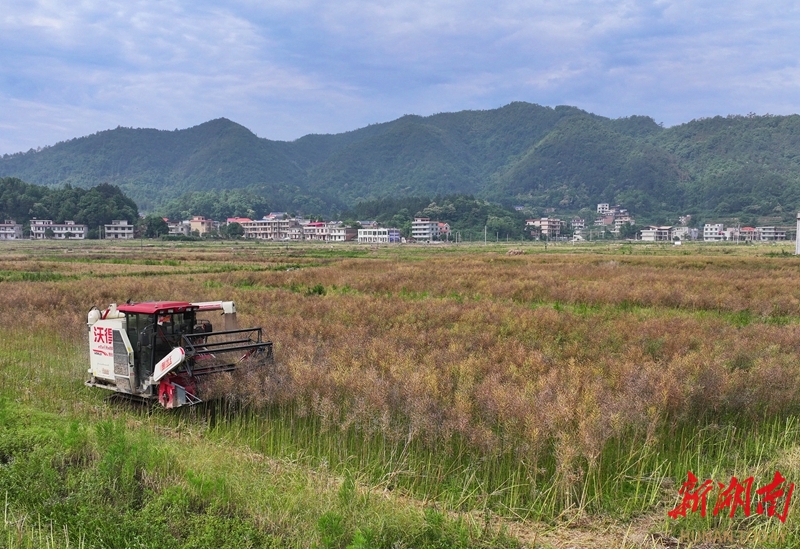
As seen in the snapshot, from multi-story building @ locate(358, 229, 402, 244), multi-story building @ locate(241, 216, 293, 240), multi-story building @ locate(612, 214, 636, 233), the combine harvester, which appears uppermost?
multi-story building @ locate(612, 214, 636, 233)

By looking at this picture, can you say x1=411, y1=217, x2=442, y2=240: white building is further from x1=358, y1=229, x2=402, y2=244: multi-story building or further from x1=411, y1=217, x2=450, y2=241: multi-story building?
x1=358, y1=229, x2=402, y2=244: multi-story building

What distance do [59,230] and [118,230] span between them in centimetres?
1047

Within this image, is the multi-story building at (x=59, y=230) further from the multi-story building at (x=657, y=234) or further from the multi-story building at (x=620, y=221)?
the multi-story building at (x=620, y=221)

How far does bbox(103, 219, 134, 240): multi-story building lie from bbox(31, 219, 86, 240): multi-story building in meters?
4.40

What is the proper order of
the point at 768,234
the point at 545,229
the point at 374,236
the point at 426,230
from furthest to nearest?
the point at 545,229, the point at 426,230, the point at 768,234, the point at 374,236

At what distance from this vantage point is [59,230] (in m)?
111

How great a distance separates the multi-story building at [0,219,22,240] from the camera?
362 ft

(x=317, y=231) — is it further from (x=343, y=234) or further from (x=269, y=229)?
(x=269, y=229)

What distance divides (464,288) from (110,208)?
371 feet

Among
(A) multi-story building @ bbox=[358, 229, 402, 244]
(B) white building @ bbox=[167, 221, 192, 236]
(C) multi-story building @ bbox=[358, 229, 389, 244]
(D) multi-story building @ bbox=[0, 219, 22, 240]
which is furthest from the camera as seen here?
(B) white building @ bbox=[167, 221, 192, 236]

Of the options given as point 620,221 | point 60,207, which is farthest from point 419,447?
point 620,221

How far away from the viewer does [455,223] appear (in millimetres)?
147125

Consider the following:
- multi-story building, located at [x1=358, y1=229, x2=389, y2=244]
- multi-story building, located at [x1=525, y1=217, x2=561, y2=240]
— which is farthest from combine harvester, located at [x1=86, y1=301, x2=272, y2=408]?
multi-story building, located at [x1=525, y1=217, x2=561, y2=240]

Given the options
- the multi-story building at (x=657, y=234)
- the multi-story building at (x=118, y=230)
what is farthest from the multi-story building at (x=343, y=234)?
the multi-story building at (x=657, y=234)
